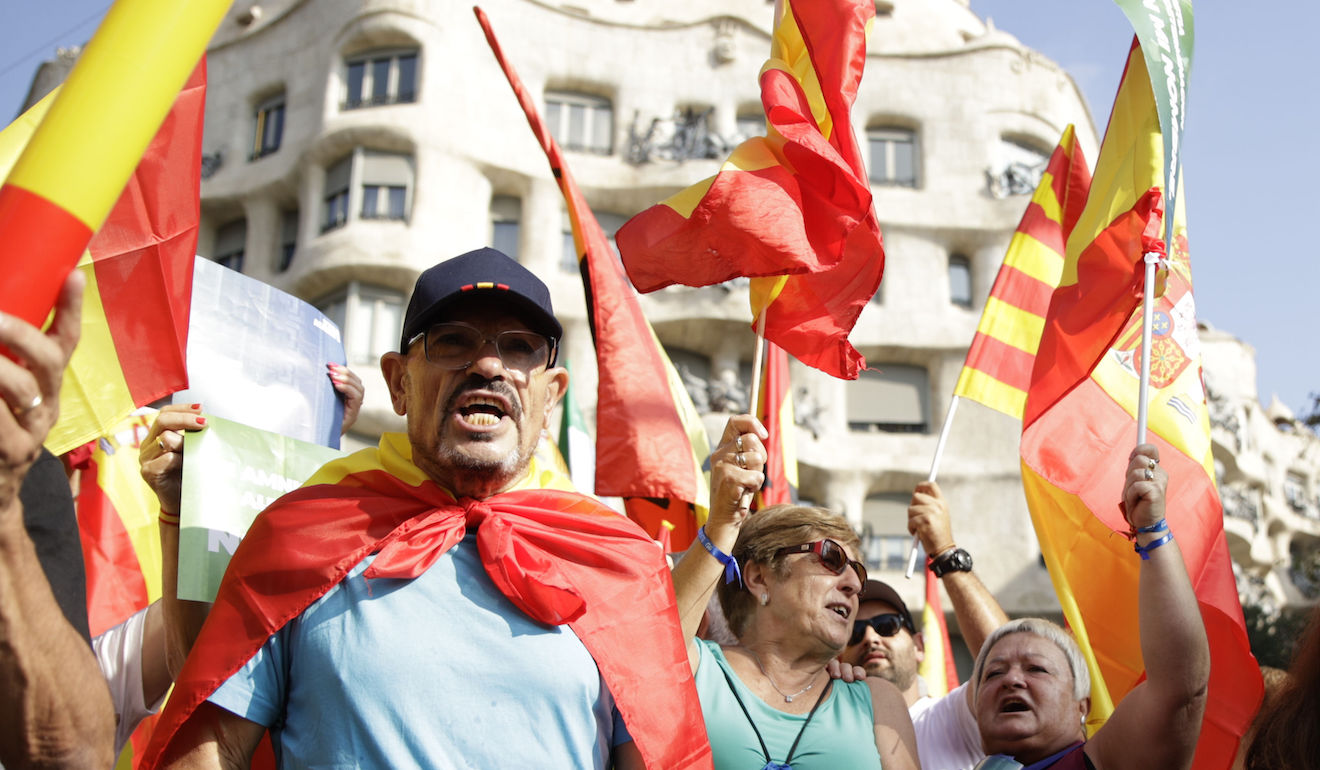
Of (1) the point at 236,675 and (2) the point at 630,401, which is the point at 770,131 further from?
(1) the point at 236,675

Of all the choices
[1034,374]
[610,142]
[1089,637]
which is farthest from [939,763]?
[610,142]

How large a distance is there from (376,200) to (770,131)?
19.3m

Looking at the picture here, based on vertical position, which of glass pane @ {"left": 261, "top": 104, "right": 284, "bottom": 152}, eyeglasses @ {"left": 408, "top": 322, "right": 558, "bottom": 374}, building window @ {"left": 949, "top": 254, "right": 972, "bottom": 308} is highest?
glass pane @ {"left": 261, "top": 104, "right": 284, "bottom": 152}

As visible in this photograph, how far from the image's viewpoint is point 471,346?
8.98 ft

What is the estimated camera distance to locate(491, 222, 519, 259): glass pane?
930 inches

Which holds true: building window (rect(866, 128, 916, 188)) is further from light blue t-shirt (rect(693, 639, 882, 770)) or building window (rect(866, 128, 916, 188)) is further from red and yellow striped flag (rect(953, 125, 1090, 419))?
light blue t-shirt (rect(693, 639, 882, 770))

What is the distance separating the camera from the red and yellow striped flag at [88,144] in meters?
1.55

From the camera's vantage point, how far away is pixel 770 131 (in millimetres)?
4172

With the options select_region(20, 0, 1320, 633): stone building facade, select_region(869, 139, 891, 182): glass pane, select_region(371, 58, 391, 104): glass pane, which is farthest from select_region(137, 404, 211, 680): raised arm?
select_region(869, 139, 891, 182): glass pane

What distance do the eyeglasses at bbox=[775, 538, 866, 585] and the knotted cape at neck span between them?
97cm

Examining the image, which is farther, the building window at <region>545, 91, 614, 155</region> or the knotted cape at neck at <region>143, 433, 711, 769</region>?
the building window at <region>545, 91, 614, 155</region>

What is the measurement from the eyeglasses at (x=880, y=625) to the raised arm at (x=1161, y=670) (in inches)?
63.6

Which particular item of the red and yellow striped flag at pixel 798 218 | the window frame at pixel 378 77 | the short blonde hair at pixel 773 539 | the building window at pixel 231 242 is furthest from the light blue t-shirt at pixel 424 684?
the building window at pixel 231 242

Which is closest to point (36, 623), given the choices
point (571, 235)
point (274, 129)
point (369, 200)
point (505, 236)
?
point (369, 200)
